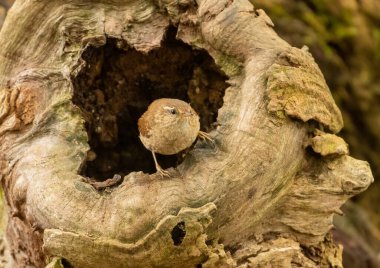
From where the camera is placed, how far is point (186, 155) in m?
2.99

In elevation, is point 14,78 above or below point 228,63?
below

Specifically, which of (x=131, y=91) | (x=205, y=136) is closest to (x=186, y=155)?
(x=205, y=136)

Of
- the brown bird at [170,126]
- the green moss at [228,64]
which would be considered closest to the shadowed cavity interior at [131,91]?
the green moss at [228,64]

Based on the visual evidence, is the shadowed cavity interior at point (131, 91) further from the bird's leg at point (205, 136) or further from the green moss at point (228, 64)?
the bird's leg at point (205, 136)

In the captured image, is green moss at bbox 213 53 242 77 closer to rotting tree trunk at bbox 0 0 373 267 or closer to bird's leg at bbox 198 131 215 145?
rotting tree trunk at bbox 0 0 373 267

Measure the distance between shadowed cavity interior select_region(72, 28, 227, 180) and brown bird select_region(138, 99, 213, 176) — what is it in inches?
13.3

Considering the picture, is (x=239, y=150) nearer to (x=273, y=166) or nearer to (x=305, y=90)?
(x=273, y=166)

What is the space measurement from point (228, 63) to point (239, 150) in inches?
22.0

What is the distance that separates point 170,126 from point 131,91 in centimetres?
63

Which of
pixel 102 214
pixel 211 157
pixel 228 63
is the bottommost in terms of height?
pixel 102 214

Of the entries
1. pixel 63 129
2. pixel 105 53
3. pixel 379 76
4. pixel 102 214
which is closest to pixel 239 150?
pixel 102 214

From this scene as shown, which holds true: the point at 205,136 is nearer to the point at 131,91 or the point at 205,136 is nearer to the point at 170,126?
the point at 170,126

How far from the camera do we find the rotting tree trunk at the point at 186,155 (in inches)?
104

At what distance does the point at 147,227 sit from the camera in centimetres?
260
